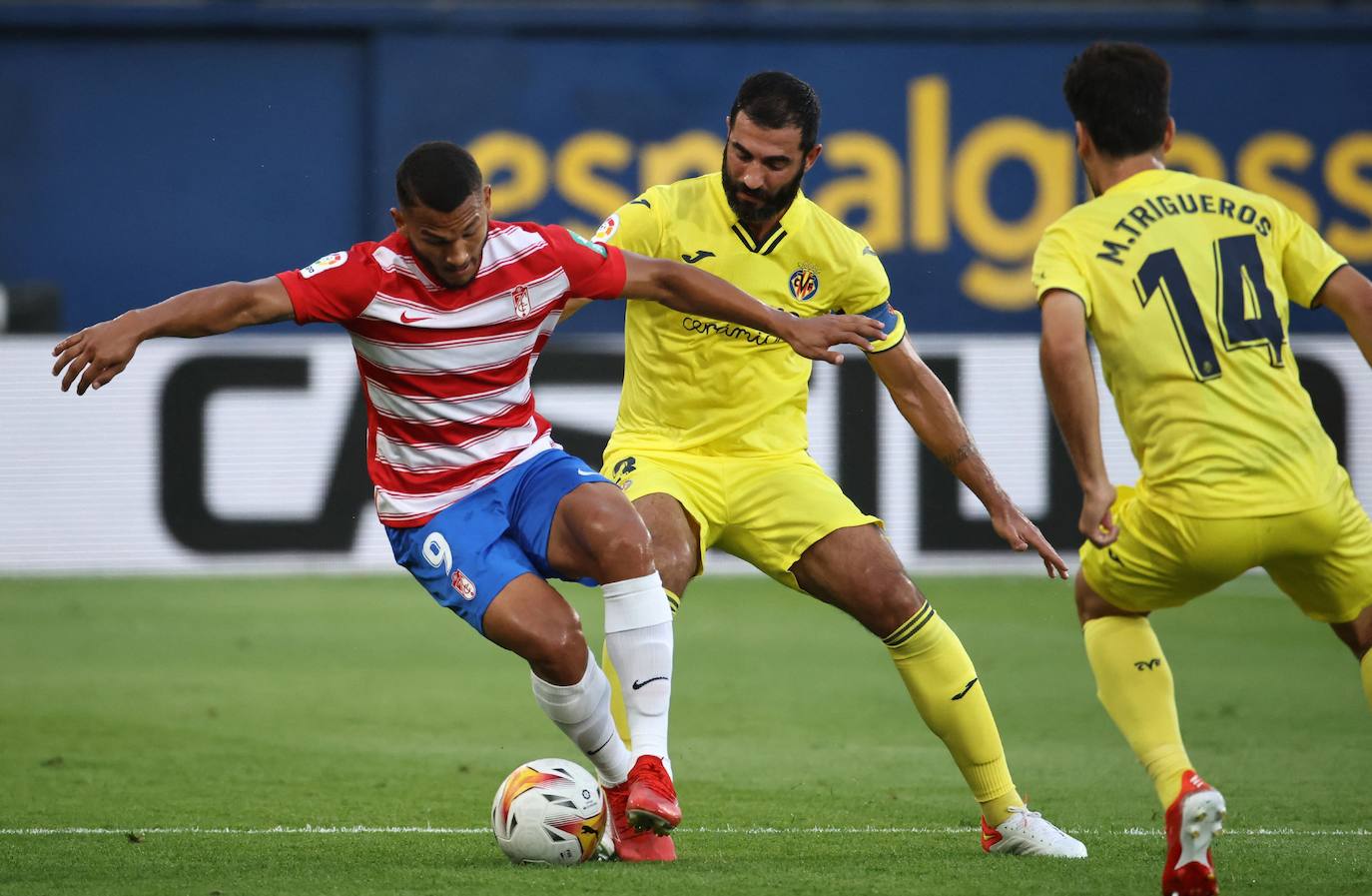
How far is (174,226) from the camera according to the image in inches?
712

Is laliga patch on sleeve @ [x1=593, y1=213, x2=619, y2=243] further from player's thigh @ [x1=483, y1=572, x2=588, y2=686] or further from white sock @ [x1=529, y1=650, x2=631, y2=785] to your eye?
white sock @ [x1=529, y1=650, x2=631, y2=785]

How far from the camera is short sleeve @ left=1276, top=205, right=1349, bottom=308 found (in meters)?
4.53

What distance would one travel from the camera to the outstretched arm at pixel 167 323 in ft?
14.8

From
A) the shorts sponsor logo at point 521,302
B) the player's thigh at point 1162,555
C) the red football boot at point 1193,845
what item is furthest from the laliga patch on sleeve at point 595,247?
the red football boot at point 1193,845

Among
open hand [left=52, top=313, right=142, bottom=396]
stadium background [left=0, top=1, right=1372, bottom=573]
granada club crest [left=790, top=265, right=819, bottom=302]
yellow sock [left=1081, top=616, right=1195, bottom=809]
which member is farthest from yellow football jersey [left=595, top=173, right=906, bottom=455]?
stadium background [left=0, top=1, right=1372, bottom=573]

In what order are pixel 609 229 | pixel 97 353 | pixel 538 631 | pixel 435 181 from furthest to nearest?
pixel 609 229
pixel 538 631
pixel 435 181
pixel 97 353

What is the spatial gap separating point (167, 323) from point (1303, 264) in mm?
2749

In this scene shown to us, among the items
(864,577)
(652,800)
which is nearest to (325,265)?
(652,800)

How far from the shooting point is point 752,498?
18.3 feet

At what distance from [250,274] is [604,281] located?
44.0 ft

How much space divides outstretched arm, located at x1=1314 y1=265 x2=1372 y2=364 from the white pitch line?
5.73ft

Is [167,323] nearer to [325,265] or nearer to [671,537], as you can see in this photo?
[325,265]

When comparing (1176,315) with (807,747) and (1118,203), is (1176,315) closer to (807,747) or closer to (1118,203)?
(1118,203)

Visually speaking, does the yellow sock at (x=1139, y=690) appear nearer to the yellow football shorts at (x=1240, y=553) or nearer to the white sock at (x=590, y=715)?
the yellow football shorts at (x=1240, y=553)
